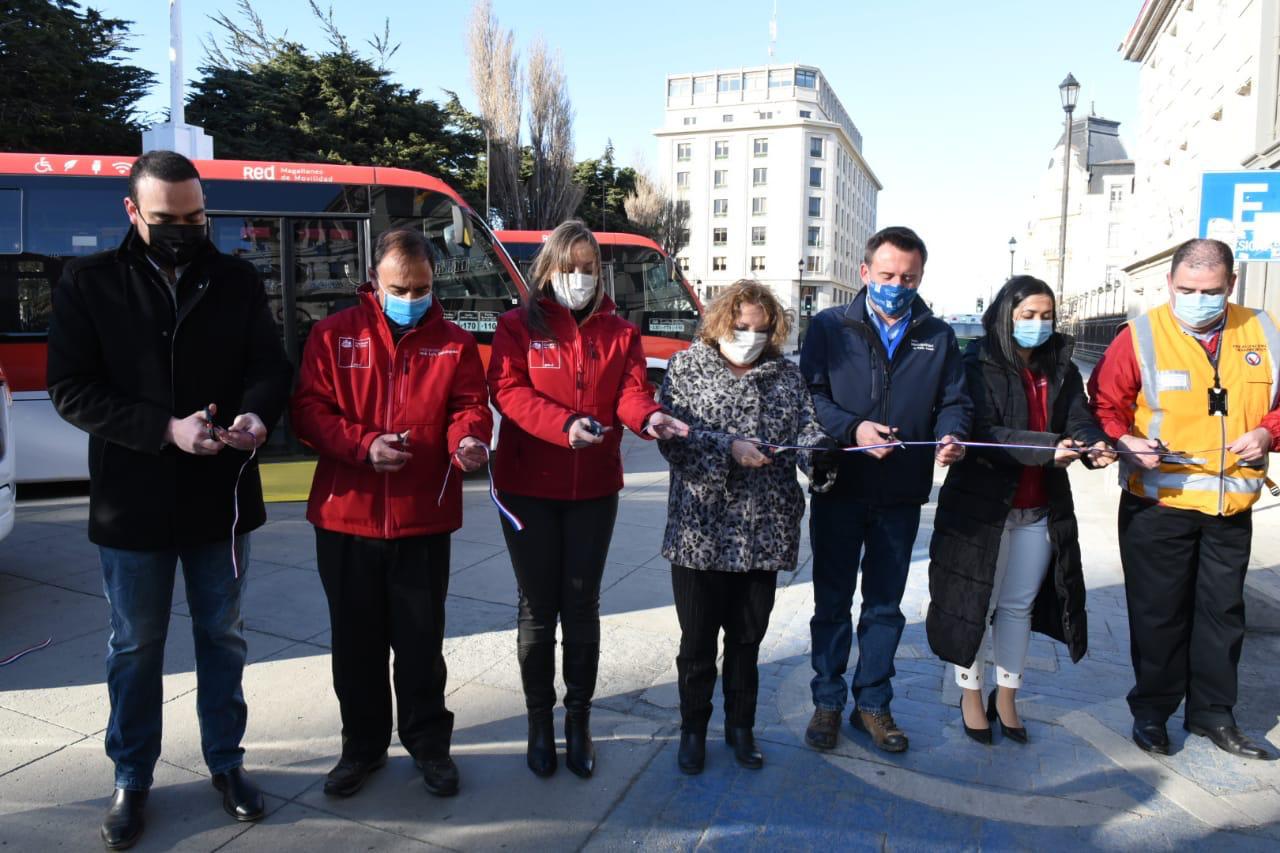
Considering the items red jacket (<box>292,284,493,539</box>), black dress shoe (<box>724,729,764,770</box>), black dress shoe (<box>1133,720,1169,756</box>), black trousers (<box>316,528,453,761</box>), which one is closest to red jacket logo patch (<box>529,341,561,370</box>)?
red jacket (<box>292,284,493,539</box>)

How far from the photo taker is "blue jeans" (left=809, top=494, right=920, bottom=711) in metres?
3.62

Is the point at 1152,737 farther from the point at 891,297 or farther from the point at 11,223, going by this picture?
the point at 11,223

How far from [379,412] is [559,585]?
0.96m

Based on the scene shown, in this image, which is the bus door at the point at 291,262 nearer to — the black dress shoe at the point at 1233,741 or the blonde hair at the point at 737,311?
the blonde hair at the point at 737,311

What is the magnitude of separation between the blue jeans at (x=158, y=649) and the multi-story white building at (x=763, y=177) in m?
83.9

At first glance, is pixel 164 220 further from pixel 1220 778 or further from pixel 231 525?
pixel 1220 778

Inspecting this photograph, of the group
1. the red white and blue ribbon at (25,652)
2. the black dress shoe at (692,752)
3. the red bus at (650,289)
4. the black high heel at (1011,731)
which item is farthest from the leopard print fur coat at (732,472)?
the red bus at (650,289)

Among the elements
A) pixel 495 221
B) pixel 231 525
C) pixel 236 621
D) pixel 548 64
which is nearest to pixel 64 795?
pixel 236 621

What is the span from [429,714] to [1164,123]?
112 ft

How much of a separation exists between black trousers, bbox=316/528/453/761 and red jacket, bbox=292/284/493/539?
0.10 m

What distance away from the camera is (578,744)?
11.2 ft

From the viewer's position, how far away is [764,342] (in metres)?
3.42

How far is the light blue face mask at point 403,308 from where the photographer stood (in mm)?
3123

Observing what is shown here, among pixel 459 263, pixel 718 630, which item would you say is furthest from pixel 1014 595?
pixel 459 263
